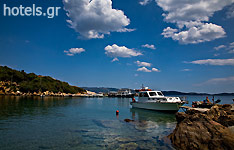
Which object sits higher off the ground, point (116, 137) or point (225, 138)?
point (225, 138)

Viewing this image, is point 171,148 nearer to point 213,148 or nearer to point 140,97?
point 213,148

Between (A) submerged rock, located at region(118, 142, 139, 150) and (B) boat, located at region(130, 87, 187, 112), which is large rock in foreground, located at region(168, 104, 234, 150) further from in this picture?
(B) boat, located at region(130, 87, 187, 112)

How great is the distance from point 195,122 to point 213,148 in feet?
7.51

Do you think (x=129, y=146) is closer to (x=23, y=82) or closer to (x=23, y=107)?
(x=23, y=107)

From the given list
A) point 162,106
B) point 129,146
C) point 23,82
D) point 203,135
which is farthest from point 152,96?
point 23,82

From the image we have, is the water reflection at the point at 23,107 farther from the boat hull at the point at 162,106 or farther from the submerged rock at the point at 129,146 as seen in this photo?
the boat hull at the point at 162,106

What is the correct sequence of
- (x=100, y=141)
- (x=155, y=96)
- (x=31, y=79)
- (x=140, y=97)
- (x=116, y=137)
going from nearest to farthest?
(x=100, y=141), (x=116, y=137), (x=155, y=96), (x=140, y=97), (x=31, y=79)

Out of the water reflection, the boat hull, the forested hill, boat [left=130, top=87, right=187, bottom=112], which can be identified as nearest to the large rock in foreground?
the boat hull

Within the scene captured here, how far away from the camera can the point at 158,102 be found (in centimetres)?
3061

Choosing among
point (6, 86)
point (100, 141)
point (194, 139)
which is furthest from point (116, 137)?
point (6, 86)

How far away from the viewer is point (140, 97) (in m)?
37.0

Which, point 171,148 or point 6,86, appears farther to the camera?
point 6,86

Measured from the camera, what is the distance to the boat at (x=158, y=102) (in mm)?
29328

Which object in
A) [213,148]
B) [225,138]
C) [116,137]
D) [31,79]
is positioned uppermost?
[31,79]
